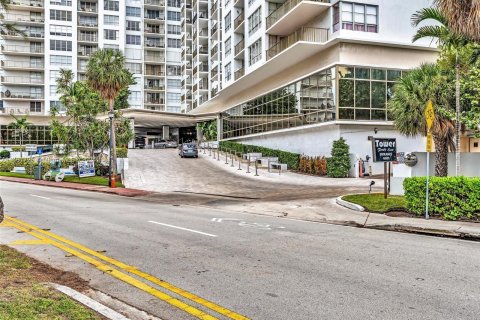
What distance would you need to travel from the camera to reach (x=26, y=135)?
76.1 m

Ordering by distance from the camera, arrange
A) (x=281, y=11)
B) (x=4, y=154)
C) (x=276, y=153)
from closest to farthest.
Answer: (x=281, y=11) < (x=276, y=153) < (x=4, y=154)

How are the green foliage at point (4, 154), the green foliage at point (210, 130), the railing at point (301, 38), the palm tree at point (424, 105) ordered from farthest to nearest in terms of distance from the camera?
the green foliage at point (4, 154), the green foliage at point (210, 130), the railing at point (301, 38), the palm tree at point (424, 105)

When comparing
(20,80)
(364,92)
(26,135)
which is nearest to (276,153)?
(364,92)

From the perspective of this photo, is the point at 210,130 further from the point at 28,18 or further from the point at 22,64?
the point at 28,18

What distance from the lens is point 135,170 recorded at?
125 ft

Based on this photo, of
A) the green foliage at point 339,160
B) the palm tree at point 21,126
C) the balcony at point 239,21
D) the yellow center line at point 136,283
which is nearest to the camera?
the yellow center line at point 136,283

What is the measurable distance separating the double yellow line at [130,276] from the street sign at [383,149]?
39.0 feet

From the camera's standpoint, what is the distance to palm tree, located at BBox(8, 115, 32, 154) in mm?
71125

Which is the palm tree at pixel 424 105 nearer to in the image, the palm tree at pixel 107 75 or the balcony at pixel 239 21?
the palm tree at pixel 107 75

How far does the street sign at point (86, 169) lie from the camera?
36.0m

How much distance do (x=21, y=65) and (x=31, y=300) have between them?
281ft

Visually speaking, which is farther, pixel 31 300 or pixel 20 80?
pixel 20 80

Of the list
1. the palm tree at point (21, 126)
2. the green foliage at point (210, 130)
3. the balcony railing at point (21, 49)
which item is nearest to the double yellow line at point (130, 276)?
the green foliage at point (210, 130)

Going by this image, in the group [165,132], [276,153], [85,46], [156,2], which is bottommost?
[276,153]
